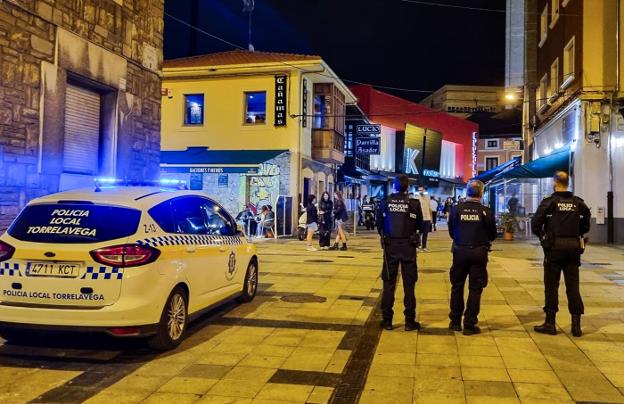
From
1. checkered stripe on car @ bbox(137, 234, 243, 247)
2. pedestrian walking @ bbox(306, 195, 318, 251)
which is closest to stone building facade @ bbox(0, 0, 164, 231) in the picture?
checkered stripe on car @ bbox(137, 234, 243, 247)

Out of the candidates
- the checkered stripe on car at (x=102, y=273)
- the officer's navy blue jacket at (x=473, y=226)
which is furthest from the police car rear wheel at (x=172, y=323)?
the officer's navy blue jacket at (x=473, y=226)

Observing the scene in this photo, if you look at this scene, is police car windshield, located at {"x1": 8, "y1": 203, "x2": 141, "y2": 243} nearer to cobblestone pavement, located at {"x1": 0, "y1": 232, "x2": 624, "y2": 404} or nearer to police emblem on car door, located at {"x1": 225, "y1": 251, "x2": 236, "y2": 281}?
cobblestone pavement, located at {"x1": 0, "y1": 232, "x2": 624, "y2": 404}

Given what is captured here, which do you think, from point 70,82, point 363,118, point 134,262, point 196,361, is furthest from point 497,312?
point 363,118

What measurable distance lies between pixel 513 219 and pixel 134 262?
56.9ft

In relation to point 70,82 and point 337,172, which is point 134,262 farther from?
point 337,172

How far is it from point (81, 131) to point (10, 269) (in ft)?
17.3

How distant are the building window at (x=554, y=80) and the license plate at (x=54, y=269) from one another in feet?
64.9

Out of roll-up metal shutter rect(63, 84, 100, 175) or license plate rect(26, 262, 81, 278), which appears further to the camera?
roll-up metal shutter rect(63, 84, 100, 175)

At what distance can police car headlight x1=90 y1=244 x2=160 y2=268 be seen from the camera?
5.21 m

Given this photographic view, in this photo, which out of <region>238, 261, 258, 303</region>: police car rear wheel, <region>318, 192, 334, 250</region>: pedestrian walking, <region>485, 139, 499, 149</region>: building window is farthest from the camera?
<region>485, 139, 499, 149</region>: building window

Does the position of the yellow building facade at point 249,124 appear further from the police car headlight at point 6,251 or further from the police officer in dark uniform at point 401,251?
the police car headlight at point 6,251

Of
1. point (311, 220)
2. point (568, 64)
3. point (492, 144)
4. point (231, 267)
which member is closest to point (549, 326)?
point (231, 267)

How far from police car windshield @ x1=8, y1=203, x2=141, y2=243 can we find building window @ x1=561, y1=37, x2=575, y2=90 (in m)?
17.2

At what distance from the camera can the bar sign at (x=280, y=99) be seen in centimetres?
2206
